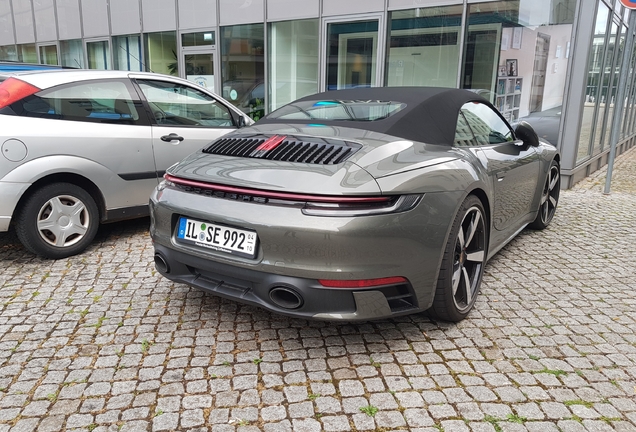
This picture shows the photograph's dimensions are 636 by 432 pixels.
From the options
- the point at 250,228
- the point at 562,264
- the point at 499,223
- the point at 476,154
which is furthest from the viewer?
the point at 562,264

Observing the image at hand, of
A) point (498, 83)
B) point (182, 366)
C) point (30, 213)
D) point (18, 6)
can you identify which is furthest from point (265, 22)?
point (18, 6)

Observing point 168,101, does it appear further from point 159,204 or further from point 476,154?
Answer: point 476,154

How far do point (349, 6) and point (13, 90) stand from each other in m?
6.84

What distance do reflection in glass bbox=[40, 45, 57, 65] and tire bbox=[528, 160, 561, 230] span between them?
1670cm

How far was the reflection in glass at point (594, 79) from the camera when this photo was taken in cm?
763

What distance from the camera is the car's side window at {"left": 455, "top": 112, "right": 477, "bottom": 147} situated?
11.1 ft

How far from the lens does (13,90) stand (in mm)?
4043

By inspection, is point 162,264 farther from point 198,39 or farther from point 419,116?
point 198,39

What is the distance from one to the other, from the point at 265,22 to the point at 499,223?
8439mm

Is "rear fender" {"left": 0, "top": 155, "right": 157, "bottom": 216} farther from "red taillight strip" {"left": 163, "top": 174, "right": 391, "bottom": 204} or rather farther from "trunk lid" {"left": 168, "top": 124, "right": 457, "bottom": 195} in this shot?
"red taillight strip" {"left": 163, "top": 174, "right": 391, "bottom": 204}

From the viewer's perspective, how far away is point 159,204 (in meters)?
3.02

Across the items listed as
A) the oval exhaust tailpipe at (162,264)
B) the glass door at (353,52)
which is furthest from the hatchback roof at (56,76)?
the glass door at (353,52)

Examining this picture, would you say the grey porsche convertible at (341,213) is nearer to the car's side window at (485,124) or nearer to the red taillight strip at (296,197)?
the red taillight strip at (296,197)

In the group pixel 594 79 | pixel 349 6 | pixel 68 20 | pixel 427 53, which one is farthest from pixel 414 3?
pixel 68 20
